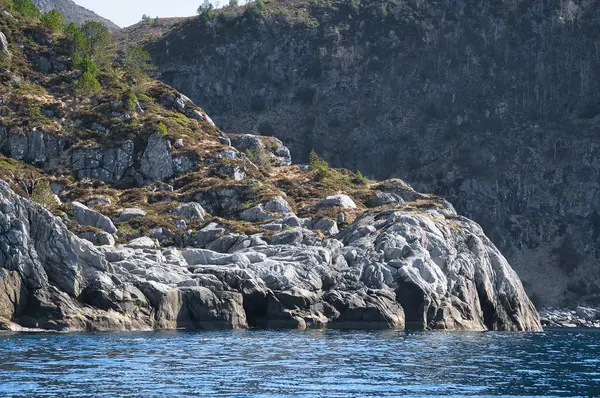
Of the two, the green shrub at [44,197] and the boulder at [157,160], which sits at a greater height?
the boulder at [157,160]

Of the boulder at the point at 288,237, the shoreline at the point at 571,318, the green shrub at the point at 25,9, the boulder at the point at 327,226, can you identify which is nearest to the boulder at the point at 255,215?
the boulder at the point at 327,226

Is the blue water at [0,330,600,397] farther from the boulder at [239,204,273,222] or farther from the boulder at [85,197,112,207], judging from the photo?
the boulder at [85,197,112,207]

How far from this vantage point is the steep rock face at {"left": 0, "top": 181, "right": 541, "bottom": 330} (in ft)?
228

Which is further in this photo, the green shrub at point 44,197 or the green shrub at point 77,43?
the green shrub at point 77,43

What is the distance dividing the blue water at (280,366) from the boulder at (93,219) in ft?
111

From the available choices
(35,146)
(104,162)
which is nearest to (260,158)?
(104,162)

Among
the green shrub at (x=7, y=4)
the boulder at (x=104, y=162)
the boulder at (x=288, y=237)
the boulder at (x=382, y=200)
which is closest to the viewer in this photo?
the boulder at (x=288, y=237)

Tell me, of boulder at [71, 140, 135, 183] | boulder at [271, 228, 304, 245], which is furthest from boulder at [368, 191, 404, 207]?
boulder at [71, 140, 135, 183]

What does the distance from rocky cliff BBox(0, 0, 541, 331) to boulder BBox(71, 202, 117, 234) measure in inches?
5.6

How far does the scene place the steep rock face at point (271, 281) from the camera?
228 feet

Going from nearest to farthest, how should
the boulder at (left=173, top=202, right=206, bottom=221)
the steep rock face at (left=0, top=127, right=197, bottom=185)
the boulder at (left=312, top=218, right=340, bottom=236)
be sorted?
the boulder at (left=312, top=218, right=340, bottom=236), the boulder at (left=173, top=202, right=206, bottom=221), the steep rock face at (left=0, top=127, right=197, bottom=185)

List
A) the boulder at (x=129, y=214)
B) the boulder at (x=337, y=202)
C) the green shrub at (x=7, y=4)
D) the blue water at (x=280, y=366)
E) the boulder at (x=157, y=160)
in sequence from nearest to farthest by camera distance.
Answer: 1. the blue water at (x=280, y=366)
2. the boulder at (x=129, y=214)
3. the boulder at (x=337, y=202)
4. the boulder at (x=157, y=160)
5. the green shrub at (x=7, y=4)

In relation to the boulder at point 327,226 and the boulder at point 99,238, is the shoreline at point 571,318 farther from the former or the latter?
the boulder at point 99,238

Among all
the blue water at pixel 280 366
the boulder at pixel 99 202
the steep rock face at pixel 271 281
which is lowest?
the blue water at pixel 280 366
